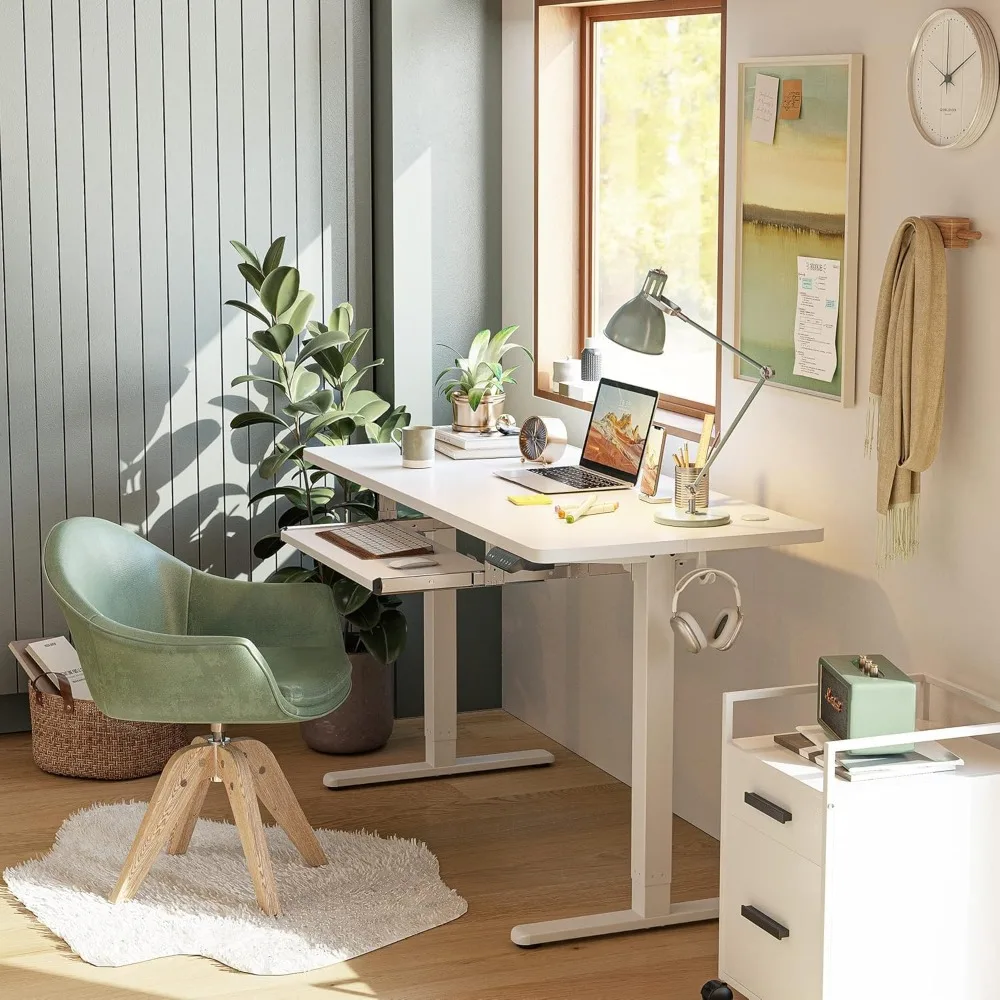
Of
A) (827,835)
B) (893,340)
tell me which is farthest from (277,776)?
(893,340)

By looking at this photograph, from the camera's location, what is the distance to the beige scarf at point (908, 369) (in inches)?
109

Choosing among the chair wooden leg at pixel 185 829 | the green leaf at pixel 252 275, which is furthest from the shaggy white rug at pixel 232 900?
the green leaf at pixel 252 275

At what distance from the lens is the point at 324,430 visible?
14.2ft

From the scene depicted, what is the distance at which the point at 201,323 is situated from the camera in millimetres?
4438

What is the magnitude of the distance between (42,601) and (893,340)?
2.58m

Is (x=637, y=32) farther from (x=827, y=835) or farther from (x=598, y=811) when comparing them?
(x=827, y=835)

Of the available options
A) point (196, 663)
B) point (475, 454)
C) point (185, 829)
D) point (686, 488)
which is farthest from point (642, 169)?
point (185, 829)

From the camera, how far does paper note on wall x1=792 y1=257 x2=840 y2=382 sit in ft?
10.4

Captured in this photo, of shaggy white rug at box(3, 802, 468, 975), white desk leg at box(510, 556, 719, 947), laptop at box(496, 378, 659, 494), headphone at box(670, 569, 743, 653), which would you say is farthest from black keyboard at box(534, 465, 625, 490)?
shaggy white rug at box(3, 802, 468, 975)

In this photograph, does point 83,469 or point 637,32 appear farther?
point 83,469

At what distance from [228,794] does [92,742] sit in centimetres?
93

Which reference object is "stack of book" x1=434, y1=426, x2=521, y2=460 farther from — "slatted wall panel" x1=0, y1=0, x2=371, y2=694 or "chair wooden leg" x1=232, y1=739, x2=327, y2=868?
"chair wooden leg" x1=232, y1=739, x2=327, y2=868

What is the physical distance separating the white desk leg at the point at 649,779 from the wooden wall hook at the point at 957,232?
805 millimetres

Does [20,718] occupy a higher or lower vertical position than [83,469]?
lower
